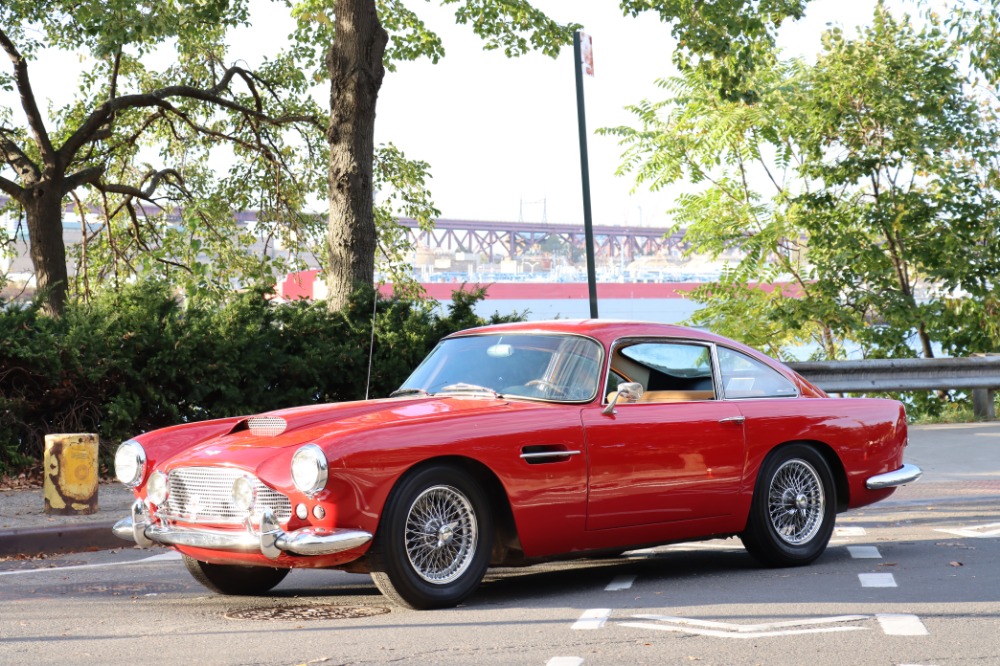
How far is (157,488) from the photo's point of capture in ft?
21.1

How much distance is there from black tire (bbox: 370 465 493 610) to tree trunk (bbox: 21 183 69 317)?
17.4 meters

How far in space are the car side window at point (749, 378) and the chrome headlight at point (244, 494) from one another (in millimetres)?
3093

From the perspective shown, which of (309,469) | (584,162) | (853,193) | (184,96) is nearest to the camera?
Result: (309,469)

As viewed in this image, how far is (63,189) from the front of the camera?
23.4 m

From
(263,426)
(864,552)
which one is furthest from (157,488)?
(864,552)

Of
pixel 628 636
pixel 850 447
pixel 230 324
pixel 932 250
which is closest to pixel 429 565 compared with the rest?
pixel 628 636

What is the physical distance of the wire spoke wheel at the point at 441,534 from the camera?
237 inches

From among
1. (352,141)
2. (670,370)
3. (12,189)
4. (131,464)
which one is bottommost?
(131,464)

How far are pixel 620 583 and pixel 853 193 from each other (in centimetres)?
1510

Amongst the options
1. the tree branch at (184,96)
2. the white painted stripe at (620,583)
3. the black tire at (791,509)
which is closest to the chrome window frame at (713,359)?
the black tire at (791,509)

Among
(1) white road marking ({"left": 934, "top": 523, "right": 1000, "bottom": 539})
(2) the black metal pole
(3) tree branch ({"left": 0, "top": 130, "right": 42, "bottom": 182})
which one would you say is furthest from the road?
(3) tree branch ({"left": 0, "top": 130, "right": 42, "bottom": 182})

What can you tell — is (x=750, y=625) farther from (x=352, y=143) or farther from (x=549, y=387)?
(x=352, y=143)

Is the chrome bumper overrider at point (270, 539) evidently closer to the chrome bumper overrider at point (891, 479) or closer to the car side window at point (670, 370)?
the car side window at point (670, 370)

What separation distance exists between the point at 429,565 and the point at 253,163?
67.7 ft
